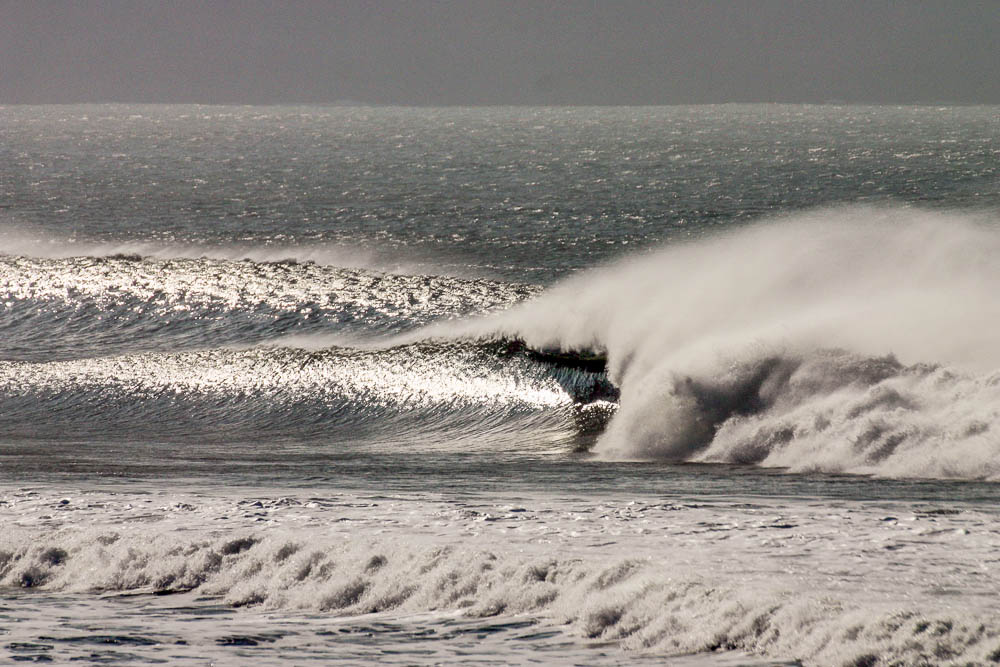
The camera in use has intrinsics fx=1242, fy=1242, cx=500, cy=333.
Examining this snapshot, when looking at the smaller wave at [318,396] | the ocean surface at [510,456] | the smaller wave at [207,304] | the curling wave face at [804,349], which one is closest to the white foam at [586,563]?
the ocean surface at [510,456]

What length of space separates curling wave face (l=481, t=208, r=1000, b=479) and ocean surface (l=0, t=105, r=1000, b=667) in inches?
2.3

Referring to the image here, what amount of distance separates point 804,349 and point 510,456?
4169 millimetres

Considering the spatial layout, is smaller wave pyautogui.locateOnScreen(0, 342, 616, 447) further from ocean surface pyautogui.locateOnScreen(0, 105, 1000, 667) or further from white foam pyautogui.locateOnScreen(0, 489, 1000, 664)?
white foam pyautogui.locateOnScreen(0, 489, 1000, 664)

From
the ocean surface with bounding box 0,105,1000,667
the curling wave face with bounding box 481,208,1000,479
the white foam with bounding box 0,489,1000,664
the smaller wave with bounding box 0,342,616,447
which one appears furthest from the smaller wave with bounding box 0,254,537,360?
the white foam with bounding box 0,489,1000,664

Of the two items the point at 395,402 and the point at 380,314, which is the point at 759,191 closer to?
the point at 380,314

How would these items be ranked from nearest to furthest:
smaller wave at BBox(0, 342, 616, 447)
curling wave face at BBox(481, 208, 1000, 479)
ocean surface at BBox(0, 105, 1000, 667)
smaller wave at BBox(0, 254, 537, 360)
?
1. ocean surface at BBox(0, 105, 1000, 667)
2. curling wave face at BBox(481, 208, 1000, 479)
3. smaller wave at BBox(0, 342, 616, 447)
4. smaller wave at BBox(0, 254, 537, 360)

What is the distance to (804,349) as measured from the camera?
16406 mm

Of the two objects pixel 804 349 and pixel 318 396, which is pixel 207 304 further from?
pixel 804 349

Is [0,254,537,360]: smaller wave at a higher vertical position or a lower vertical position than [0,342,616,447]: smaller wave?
higher

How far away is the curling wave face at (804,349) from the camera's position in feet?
45.3

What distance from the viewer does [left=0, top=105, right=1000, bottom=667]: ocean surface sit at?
335 inches

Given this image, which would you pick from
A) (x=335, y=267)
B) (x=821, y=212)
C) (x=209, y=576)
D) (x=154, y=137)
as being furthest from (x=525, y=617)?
(x=154, y=137)

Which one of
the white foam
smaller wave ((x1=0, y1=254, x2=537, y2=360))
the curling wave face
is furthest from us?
smaller wave ((x1=0, y1=254, x2=537, y2=360))

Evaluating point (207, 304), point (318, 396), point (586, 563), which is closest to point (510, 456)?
point (318, 396)
